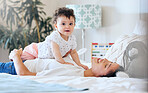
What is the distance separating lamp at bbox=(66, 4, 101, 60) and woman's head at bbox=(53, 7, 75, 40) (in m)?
0.08

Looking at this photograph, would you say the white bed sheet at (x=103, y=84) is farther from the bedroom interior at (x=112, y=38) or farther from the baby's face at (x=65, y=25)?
the baby's face at (x=65, y=25)

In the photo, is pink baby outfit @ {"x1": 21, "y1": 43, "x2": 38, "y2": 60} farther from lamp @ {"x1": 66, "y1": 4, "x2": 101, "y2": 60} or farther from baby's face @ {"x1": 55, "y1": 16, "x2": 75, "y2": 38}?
lamp @ {"x1": 66, "y1": 4, "x2": 101, "y2": 60}

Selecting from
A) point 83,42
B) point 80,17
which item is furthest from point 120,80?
point 80,17

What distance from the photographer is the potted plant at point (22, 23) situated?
1368 millimetres

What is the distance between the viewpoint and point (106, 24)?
1385 millimetres

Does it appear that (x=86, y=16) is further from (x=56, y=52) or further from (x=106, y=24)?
(x=56, y=52)

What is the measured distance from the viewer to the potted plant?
1.37 m

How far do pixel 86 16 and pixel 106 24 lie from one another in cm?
31

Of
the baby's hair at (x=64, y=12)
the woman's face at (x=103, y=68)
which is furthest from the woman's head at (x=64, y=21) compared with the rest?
the woman's face at (x=103, y=68)

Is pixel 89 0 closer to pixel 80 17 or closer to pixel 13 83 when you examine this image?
pixel 80 17

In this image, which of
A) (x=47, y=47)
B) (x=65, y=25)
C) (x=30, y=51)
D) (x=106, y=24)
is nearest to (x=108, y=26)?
(x=106, y=24)

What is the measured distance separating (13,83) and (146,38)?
52cm

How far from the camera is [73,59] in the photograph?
4.86 ft

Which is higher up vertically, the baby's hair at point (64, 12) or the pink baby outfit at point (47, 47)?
the baby's hair at point (64, 12)
